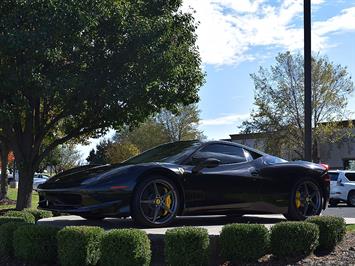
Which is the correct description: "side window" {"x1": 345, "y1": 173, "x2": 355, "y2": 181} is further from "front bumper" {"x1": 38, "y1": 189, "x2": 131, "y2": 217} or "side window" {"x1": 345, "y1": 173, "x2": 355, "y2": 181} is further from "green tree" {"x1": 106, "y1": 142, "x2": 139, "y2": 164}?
"green tree" {"x1": 106, "y1": 142, "x2": 139, "y2": 164}

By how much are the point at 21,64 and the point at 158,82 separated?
3.31m

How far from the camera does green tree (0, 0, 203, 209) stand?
1141 centimetres

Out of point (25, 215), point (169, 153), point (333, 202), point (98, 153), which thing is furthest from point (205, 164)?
point (98, 153)

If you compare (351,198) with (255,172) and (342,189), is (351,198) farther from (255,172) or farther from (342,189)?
(255,172)

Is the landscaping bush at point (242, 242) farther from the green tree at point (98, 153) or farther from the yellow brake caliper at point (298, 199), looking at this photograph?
the green tree at point (98, 153)

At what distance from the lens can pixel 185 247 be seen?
18.6ft

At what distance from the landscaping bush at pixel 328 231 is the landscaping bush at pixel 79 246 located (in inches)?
107

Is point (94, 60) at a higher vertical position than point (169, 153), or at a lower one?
higher

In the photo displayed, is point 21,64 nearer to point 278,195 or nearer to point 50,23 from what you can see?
point 50,23

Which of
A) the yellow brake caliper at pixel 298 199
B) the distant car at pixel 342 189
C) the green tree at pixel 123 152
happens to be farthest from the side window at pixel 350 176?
the green tree at pixel 123 152

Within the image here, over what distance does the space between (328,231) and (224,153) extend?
183 centimetres

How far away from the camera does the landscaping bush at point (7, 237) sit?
22.3 ft

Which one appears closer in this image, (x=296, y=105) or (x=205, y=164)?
(x=205, y=164)

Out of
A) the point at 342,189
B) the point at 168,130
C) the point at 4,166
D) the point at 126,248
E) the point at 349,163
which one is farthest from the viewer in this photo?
the point at 168,130
